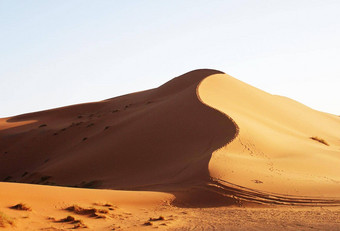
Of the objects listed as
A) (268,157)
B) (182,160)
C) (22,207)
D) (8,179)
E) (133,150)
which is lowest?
(8,179)

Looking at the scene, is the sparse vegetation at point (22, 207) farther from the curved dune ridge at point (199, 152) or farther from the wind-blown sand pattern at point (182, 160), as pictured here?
the curved dune ridge at point (199, 152)

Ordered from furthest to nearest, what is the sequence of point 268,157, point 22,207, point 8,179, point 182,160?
point 8,179 < point 182,160 < point 268,157 < point 22,207

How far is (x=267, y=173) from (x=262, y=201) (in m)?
2.73

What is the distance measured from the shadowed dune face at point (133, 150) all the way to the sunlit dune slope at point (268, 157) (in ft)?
2.21

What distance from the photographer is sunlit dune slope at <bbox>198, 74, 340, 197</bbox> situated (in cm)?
1495

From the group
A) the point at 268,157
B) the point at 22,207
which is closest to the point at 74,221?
the point at 22,207

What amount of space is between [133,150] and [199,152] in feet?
14.3

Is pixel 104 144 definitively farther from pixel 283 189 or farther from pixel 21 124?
pixel 21 124

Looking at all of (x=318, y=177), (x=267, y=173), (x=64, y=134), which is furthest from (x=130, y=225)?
(x=64, y=134)

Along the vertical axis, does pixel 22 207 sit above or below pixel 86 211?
above

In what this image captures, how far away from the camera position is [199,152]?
63.8 feet

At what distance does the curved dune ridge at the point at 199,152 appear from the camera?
1484cm

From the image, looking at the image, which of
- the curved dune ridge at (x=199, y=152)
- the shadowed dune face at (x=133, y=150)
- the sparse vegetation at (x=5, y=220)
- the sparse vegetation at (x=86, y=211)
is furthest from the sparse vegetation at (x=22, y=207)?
the shadowed dune face at (x=133, y=150)

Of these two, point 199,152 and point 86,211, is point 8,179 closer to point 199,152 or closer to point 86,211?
point 199,152
